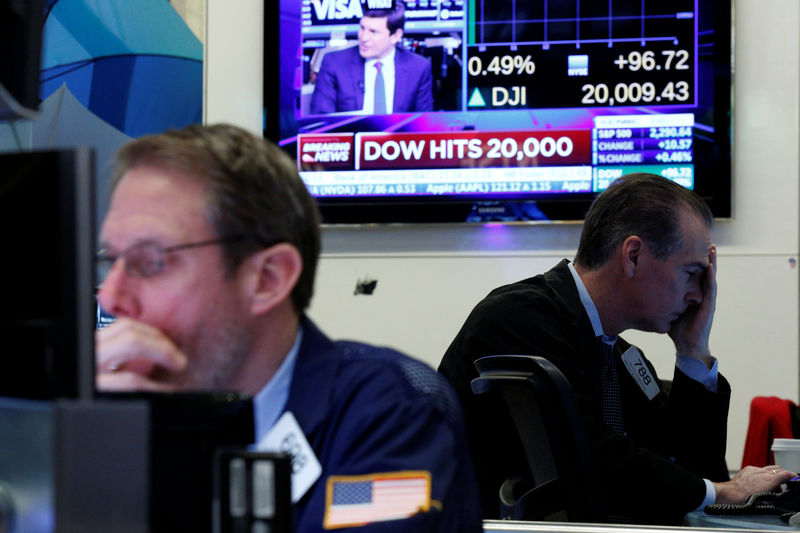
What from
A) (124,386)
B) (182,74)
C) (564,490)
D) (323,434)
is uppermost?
(182,74)

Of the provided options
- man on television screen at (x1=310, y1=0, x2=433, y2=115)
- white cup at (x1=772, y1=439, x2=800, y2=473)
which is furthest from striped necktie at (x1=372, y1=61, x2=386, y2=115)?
white cup at (x1=772, y1=439, x2=800, y2=473)

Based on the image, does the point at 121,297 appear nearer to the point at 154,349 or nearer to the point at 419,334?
the point at 154,349

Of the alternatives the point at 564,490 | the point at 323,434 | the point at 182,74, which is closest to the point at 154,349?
the point at 323,434

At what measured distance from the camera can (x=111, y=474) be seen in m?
0.63

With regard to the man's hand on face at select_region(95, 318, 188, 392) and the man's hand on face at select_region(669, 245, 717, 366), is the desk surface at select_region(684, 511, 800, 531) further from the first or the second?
the man's hand on face at select_region(95, 318, 188, 392)

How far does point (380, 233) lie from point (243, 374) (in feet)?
7.85

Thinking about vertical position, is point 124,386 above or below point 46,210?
below

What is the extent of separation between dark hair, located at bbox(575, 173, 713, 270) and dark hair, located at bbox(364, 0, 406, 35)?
122 centimetres

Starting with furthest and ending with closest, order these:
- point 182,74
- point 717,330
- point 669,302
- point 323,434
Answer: point 182,74
point 717,330
point 669,302
point 323,434

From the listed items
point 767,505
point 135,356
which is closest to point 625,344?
point 767,505

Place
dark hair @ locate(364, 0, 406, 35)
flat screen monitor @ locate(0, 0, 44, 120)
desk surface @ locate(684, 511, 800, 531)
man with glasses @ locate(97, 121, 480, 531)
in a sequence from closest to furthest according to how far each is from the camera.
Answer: flat screen monitor @ locate(0, 0, 44, 120) < man with glasses @ locate(97, 121, 480, 531) < desk surface @ locate(684, 511, 800, 531) < dark hair @ locate(364, 0, 406, 35)

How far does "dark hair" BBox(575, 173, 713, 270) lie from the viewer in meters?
2.42

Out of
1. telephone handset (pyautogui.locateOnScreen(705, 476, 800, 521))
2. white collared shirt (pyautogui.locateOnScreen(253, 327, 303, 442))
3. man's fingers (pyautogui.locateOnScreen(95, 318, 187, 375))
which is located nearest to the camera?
man's fingers (pyautogui.locateOnScreen(95, 318, 187, 375))

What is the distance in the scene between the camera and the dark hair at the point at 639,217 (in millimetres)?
2416
